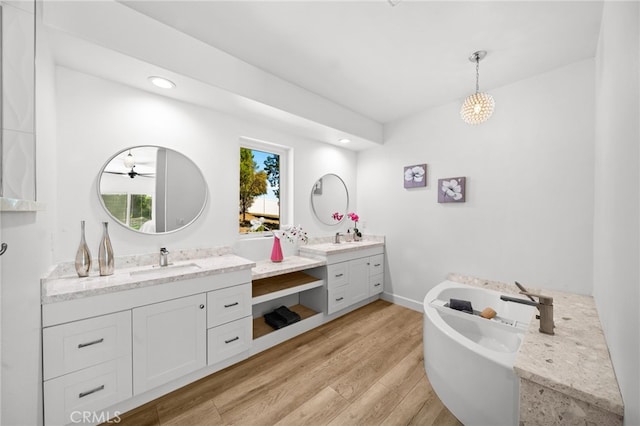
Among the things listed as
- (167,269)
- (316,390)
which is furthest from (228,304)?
(316,390)

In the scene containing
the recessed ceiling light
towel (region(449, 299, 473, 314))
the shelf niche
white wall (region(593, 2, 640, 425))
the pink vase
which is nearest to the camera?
white wall (region(593, 2, 640, 425))

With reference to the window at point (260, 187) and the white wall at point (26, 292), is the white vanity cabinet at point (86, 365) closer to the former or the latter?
the white wall at point (26, 292)

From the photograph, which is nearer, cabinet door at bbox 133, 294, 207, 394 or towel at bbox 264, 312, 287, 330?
cabinet door at bbox 133, 294, 207, 394

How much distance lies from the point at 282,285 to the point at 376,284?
147 cm

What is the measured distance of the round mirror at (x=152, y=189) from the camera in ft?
6.25

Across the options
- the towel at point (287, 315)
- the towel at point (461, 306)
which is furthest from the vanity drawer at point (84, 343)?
the towel at point (461, 306)

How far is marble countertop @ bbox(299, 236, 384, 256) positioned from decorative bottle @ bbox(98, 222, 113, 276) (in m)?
1.84

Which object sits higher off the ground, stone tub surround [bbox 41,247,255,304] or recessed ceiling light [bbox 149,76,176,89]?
recessed ceiling light [bbox 149,76,176,89]

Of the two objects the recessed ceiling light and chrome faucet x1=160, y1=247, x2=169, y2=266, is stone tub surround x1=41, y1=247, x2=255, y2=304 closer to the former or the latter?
chrome faucet x1=160, y1=247, x2=169, y2=266

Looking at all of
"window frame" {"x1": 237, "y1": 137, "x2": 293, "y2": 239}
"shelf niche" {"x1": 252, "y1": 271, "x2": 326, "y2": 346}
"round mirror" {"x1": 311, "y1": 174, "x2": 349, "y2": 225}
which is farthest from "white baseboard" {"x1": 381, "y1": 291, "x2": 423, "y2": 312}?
"window frame" {"x1": 237, "y1": 137, "x2": 293, "y2": 239}

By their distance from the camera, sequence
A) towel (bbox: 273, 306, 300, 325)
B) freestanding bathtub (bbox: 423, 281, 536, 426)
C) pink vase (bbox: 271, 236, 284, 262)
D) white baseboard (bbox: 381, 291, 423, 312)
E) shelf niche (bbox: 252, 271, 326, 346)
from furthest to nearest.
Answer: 1. white baseboard (bbox: 381, 291, 423, 312)
2. pink vase (bbox: 271, 236, 284, 262)
3. towel (bbox: 273, 306, 300, 325)
4. shelf niche (bbox: 252, 271, 326, 346)
5. freestanding bathtub (bbox: 423, 281, 536, 426)

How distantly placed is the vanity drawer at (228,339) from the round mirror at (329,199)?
1721 mm

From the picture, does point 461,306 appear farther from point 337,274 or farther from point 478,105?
point 478,105

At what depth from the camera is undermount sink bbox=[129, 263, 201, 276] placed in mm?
1840
